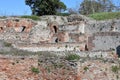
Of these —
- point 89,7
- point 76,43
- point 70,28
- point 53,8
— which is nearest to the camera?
point 76,43

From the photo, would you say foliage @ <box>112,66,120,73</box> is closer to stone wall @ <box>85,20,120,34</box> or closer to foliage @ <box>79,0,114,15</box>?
stone wall @ <box>85,20,120,34</box>

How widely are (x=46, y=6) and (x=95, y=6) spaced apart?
19784mm

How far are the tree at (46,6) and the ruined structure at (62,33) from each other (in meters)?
5.30

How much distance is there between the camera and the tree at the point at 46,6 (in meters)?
50.4

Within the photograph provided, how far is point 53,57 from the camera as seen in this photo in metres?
17.0

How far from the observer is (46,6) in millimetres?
50344

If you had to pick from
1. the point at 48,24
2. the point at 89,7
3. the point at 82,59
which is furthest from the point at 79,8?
the point at 82,59

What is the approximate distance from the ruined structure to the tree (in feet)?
17.4

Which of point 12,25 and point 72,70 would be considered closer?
point 72,70

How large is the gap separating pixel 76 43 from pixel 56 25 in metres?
9.42

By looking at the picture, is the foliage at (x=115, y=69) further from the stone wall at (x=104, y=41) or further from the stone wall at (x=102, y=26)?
the stone wall at (x=102, y=26)

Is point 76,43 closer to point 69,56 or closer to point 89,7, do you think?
point 69,56

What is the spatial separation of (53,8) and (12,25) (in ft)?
35.8

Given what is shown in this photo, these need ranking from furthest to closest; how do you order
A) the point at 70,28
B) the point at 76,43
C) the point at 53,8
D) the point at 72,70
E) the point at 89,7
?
the point at 89,7 < the point at 53,8 < the point at 70,28 < the point at 76,43 < the point at 72,70
